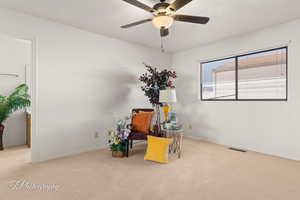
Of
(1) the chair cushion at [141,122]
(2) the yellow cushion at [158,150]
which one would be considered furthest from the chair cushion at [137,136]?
(2) the yellow cushion at [158,150]

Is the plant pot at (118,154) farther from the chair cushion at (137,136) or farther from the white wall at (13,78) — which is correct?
the white wall at (13,78)

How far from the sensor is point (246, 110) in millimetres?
3529

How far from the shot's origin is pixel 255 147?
341 centimetres

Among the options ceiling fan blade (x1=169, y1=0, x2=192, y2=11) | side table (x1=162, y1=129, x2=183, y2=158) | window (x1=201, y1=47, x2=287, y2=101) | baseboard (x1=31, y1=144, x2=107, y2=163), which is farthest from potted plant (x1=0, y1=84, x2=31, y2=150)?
window (x1=201, y1=47, x2=287, y2=101)

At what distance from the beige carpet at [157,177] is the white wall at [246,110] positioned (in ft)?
1.25

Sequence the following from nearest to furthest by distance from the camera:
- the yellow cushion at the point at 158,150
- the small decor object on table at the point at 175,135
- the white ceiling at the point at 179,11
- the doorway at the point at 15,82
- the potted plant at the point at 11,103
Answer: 1. the white ceiling at the point at 179,11
2. the yellow cushion at the point at 158,150
3. the small decor object on table at the point at 175,135
4. the potted plant at the point at 11,103
5. the doorway at the point at 15,82

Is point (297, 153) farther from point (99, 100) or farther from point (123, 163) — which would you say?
point (99, 100)

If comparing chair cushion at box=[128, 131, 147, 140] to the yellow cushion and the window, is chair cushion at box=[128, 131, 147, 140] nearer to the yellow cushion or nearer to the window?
the yellow cushion

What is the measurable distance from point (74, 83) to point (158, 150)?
6.72ft

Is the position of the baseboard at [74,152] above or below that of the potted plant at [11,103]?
below

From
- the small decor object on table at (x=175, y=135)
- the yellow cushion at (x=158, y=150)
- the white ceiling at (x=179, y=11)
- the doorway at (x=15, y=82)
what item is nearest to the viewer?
the white ceiling at (x=179, y=11)

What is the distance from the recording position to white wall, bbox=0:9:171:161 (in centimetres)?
283

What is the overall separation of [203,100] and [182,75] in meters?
0.97

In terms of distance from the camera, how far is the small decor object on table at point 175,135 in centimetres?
317
